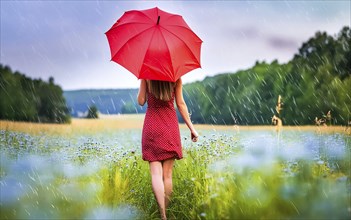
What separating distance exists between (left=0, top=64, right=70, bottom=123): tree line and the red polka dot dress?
470 cm

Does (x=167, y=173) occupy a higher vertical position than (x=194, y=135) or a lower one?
lower

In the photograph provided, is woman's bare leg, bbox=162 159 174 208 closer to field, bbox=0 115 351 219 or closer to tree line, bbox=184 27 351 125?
field, bbox=0 115 351 219

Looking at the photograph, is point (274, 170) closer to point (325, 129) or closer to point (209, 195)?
point (209, 195)

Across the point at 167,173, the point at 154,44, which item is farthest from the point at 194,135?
the point at 154,44

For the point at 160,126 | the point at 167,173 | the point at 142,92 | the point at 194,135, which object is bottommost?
the point at 167,173

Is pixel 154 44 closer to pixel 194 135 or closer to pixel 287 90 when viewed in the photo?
pixel 194 135

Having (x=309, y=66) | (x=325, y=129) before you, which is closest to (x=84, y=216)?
(x=325, y=129)

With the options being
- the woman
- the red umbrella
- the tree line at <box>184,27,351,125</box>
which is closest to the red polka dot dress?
the woman

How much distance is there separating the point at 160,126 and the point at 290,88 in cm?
963

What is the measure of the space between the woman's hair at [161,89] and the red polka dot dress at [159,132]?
0.23 feet

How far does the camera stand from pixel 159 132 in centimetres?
561

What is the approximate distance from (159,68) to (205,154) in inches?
70.2

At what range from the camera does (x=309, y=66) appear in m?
14.1

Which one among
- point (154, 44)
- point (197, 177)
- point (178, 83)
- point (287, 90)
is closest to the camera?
point (154, 44)
